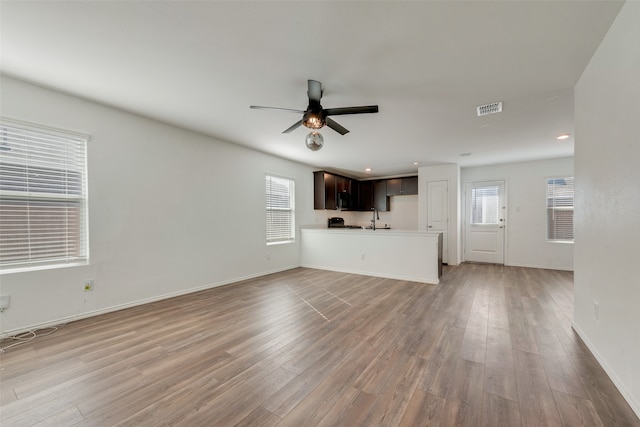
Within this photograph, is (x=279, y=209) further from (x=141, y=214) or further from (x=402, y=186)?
(x=402, y=186)

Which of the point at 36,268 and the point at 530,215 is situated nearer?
the point at 36,268

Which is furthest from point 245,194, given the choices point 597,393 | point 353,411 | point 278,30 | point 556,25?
point 597,393

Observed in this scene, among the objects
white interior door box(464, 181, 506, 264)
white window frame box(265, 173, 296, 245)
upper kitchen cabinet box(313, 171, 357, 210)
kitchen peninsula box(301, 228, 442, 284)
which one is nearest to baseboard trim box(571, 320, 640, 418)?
kitchen peninsula box(301, 228, 442, 284)

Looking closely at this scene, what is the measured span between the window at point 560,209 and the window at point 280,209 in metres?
5.93

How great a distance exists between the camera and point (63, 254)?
282cm

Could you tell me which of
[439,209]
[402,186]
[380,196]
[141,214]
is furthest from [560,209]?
[141,214]

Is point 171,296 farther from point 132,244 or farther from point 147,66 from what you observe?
point 147,66

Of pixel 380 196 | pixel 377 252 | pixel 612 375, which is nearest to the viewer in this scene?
pixel 612 375

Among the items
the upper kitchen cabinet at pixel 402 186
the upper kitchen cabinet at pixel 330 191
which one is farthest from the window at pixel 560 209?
the upper kitchen cabinet at pixel 330 191

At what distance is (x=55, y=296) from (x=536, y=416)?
432cm

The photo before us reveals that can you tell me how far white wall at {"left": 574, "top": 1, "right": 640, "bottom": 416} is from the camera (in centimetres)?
156

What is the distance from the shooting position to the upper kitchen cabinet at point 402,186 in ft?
23.8

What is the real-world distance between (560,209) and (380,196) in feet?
13.7

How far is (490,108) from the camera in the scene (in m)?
3.02
